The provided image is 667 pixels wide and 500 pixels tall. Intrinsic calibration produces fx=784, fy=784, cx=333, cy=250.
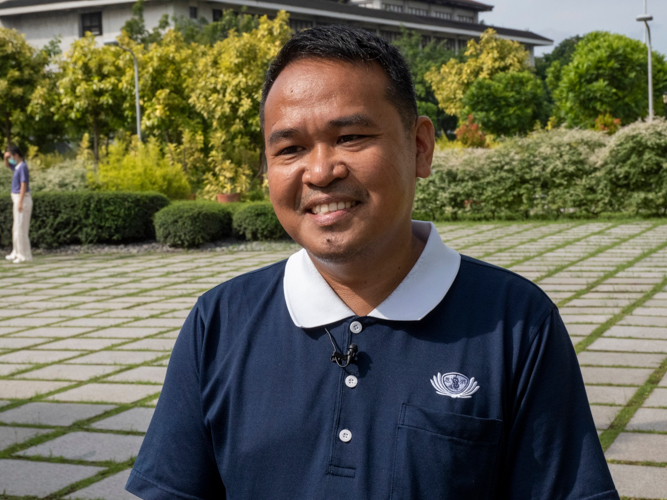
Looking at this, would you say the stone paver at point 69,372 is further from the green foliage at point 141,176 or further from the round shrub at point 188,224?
the green foliage at point 141,176

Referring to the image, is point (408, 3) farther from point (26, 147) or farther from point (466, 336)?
point (466, 336)

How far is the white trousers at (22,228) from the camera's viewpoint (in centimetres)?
1147

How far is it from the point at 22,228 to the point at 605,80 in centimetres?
2310

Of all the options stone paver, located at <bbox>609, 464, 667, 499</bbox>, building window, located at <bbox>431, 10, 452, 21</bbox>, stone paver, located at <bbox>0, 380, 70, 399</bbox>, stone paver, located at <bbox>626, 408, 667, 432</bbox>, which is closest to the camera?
stone paver, located at <bbox>609, 464, 667, 499</bbox>

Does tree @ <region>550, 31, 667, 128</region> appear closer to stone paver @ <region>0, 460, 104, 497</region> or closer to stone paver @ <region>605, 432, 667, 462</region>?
stone paver @ <region>605, 432, 667, 462</region>

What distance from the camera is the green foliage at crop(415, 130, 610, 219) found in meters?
15.0

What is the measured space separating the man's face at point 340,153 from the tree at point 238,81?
16.4 m

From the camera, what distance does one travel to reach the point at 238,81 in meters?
17.7

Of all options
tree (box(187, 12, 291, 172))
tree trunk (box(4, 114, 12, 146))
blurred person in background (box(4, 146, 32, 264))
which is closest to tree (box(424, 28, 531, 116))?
tree (box(187, 12, 291, 172))

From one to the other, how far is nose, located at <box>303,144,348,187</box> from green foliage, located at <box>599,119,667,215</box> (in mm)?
14131

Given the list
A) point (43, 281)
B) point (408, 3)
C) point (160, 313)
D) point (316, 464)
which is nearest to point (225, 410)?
point (316, 464)

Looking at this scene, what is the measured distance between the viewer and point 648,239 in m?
11.5

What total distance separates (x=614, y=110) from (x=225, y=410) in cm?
3017

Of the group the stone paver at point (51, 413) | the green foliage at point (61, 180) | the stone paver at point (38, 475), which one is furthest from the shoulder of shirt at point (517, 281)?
the green foliage at point (61, 180)
